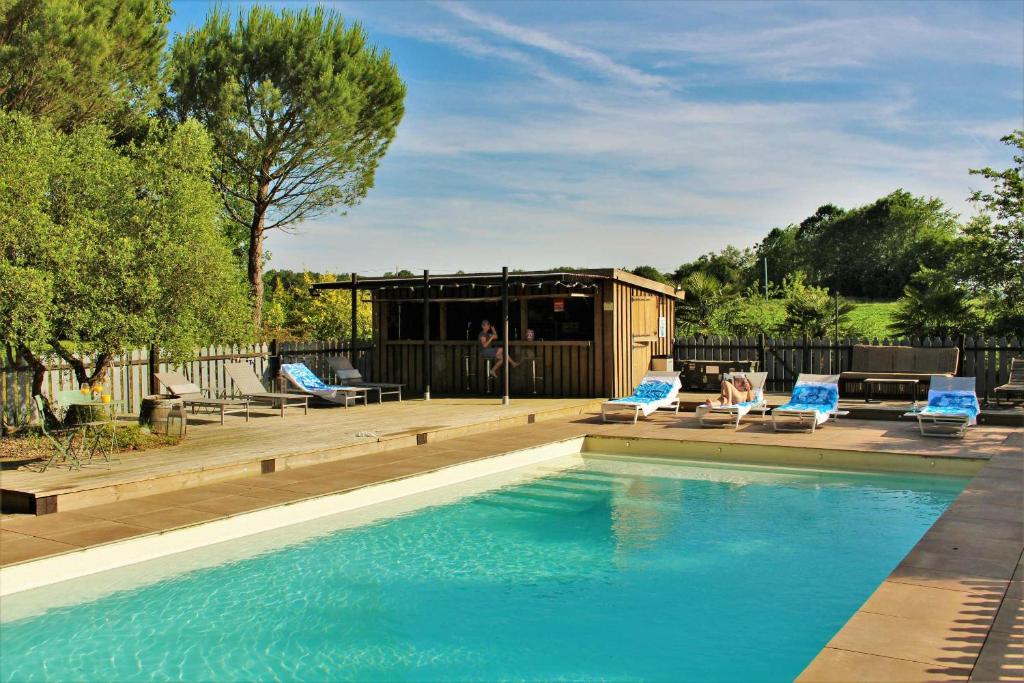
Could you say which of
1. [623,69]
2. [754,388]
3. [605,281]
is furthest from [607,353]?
[623,69]

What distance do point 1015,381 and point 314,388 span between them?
1179 cm

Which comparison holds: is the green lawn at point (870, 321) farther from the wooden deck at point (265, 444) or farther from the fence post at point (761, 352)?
the wooden deck at point (265, 444)

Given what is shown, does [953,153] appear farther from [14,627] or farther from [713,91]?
[14,627]

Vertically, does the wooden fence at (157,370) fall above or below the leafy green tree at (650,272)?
below

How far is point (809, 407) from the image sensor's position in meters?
11.7

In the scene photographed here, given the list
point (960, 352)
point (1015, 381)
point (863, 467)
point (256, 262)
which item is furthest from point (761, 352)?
point (256, 262)

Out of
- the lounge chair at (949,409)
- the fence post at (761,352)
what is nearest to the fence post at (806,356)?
the fence post at (761,352)

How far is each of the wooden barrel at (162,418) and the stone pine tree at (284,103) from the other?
11.8m

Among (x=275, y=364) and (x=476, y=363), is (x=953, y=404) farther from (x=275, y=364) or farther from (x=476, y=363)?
(x=275, y=364)

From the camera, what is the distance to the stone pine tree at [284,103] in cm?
2009

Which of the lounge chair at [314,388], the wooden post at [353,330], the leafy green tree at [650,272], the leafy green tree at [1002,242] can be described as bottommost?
the lounge chair at [314,388]

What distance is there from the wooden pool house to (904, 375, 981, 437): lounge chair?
550 cm

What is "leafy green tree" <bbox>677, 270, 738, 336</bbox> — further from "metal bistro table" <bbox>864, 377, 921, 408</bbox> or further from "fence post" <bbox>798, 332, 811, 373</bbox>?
"metal bistro table" <bbox>864, 377, 921, 408</bbox>

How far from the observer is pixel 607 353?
1526 centimetres
